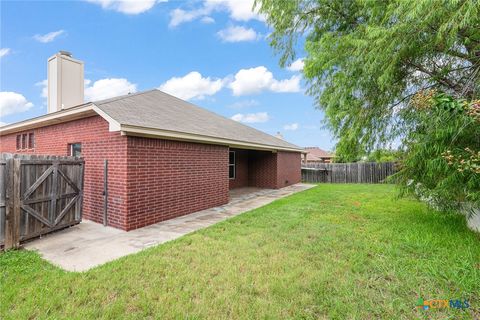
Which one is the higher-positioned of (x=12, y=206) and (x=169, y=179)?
(x=169, y=179)

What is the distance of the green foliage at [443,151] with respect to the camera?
3.71 m

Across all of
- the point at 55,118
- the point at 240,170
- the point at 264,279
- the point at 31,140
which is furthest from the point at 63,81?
the point at 264,279

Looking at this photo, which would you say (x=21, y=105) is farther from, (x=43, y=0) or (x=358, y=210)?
(x=358, y=210)

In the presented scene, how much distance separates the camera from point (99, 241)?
15.7ft

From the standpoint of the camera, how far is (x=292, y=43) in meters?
7.38

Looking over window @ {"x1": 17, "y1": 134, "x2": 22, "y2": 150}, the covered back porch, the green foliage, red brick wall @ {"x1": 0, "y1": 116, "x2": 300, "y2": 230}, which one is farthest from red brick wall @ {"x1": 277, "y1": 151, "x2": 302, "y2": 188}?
window @ {"x1": 17, "y1": 134, "x2": 22, "y2": 150}

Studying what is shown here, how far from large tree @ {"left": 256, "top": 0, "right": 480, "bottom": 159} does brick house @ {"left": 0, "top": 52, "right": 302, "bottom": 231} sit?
152 inches

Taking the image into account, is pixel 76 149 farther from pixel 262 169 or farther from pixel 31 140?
pixel 262 169

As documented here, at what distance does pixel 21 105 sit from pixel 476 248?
733 inches

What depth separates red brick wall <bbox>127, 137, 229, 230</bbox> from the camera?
18.6 feet

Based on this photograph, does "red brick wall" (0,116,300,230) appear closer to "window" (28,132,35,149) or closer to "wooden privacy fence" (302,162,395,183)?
"window" (28,132,35,149)

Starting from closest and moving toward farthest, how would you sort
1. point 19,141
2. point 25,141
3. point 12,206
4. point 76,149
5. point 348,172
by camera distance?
1. point 12,206
2. point 76,149
3. point 25,141
4. point 19,141
5. point 348,172

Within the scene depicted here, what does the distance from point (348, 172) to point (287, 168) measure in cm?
650

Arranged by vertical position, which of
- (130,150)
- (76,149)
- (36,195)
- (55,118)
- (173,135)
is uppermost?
(55,118)
